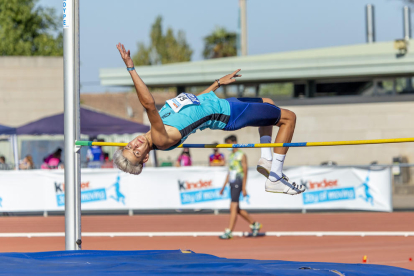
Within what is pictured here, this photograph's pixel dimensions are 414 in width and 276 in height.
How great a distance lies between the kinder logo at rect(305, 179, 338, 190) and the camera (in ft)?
45.8

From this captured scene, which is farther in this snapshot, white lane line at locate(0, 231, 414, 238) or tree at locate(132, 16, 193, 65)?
tree at locate(132, 16, 193, 65)

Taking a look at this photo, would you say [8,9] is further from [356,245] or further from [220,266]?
[220,266]

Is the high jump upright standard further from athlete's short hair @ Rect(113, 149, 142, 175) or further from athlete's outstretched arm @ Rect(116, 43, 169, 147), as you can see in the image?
athlete's outstretched arm @ Rect(116, 43, 169, 147)

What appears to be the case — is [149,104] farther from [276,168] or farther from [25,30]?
[25,30]

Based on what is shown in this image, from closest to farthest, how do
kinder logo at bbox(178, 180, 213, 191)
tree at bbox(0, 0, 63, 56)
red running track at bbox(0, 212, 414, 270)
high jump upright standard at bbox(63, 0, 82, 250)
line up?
high jump upright standard at bbox(63, 0, 82, 250), red running track at bbox(0, 212, 414, 270), kinder logo at bbox(178, 180, 213, 191), tree at bbox(0, 0, 63, 56)

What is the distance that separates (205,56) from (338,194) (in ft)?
137

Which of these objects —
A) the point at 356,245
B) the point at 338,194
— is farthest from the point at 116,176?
the point at 356,245

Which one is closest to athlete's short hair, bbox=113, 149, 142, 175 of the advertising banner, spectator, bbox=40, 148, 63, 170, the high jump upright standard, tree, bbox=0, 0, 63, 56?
the high jump upright standard

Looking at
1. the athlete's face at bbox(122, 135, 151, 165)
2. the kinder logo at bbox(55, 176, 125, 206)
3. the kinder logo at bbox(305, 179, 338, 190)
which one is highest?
the athlete's face at bbox(122, 135, 151, 165)

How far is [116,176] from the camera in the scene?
46.9 ft

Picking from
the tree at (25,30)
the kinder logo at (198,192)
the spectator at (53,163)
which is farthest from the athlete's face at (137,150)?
the tree at (25,30)

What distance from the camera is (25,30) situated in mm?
45594

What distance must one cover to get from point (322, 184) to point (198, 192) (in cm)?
287

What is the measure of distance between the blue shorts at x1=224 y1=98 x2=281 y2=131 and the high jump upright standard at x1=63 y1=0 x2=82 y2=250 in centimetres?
169
